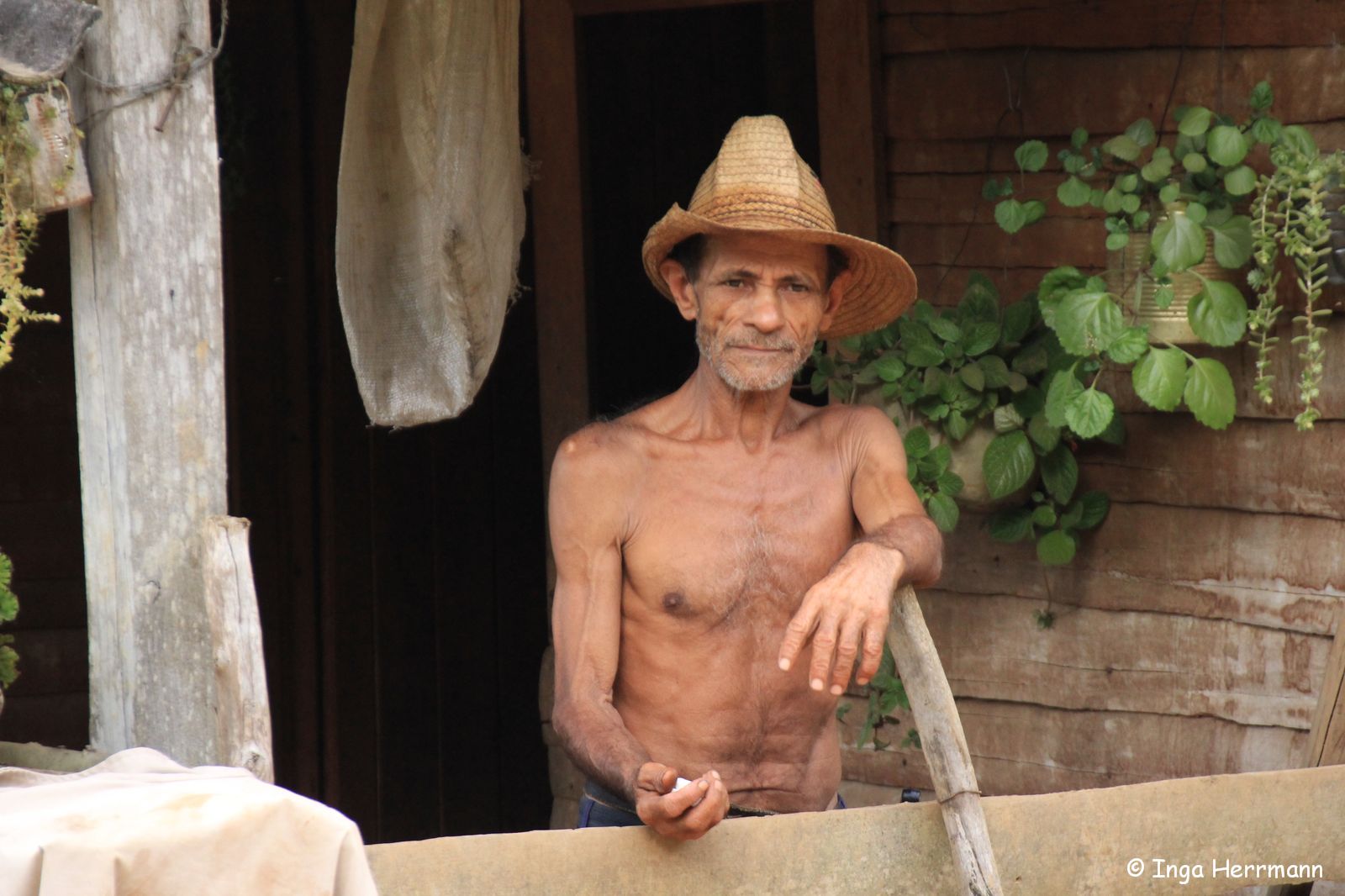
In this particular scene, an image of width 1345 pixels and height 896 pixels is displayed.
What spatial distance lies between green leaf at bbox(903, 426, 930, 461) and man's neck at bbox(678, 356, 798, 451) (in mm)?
804

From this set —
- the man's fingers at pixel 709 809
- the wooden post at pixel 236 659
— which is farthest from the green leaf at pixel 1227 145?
the wooden post at pixel 236 659

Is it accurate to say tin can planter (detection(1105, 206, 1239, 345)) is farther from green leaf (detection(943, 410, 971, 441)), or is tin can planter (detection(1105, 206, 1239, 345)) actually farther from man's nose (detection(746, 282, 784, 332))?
man's nose (detection(746, 282, 784, 332))

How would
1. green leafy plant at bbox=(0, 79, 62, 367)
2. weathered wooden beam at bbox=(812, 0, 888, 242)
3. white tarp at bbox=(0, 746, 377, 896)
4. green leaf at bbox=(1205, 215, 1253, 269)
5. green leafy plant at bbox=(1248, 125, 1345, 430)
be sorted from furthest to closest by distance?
1. weathered wooden beam at bbox=(812, 0, 888, 242)
2. green leaf at bbox=(1205, 215, 1253, 269)
3. green leafy plant at bbox=(1248, 125, 1345, 430)
4. green leafy plant at bbox=(0, 79, 62, 367)
5. white tarp at bbox=(0, 746, 377, 896)

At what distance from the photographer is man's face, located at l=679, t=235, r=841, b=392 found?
3.09 meters

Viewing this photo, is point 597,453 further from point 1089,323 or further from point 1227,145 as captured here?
point 1227,145

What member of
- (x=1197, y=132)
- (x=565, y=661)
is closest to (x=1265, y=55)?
(x=1197, y=132)

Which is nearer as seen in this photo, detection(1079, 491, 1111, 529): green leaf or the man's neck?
the man's neck

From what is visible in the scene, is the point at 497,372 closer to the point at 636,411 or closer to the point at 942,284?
the point at 942,284

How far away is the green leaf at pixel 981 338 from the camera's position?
3951mm

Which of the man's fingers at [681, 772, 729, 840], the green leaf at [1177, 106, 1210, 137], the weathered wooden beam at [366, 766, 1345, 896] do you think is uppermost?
the green leaf at [1177, 106, 1210, 137]

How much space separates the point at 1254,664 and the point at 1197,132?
1.28 m

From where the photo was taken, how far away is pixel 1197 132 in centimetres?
366

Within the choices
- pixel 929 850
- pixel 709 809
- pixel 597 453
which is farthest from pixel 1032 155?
pixel 709 809

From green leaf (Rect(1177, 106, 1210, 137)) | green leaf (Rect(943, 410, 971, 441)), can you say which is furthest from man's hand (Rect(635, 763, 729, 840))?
green leaf (Rect(1177, 106, 1210, 137))
